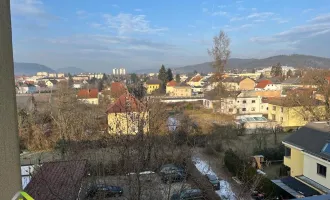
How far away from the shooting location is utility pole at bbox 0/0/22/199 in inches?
47.9

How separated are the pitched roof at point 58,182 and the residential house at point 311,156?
8430 mm

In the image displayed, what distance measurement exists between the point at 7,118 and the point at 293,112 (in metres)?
24.3

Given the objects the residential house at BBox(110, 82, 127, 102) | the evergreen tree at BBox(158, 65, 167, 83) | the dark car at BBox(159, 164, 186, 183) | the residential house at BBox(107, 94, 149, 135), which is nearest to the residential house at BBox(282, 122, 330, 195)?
the dark car at BBox(159, 164, 186, 183)

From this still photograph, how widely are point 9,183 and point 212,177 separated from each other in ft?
34.0

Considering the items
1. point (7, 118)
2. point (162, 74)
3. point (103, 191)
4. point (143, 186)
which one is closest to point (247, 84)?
point (162, 74)

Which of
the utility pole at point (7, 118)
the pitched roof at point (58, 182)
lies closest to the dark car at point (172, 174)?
the pitched roof at point (58, 182)

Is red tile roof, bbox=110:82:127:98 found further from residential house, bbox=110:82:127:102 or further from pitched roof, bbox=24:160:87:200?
pitched roof, bbox=24:160:87:200

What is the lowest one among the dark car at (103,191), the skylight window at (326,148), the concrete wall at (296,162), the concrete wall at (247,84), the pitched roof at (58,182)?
the concrete wall at (296,162)

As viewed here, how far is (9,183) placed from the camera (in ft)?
4.18

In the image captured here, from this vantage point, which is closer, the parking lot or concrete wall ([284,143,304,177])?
the parking lot

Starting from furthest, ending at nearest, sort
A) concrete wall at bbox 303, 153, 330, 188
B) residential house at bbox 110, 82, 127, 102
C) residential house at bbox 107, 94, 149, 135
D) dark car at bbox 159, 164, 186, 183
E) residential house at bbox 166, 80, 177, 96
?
residential house at bbox 166, 80, 177, 96 → residential house at bbox 110, 82, 127, 102 → concrete wall at bbox 303, 153, 330, 188 → residential house at bbox 107, 94, 149, 135 → dark car at bbox 159, 164, 186, 183

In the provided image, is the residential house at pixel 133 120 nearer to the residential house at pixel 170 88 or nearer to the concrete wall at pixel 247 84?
the concrete wall at pixel 247 84

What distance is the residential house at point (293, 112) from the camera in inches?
810

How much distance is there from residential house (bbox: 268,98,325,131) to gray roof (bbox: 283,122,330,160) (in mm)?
9784
